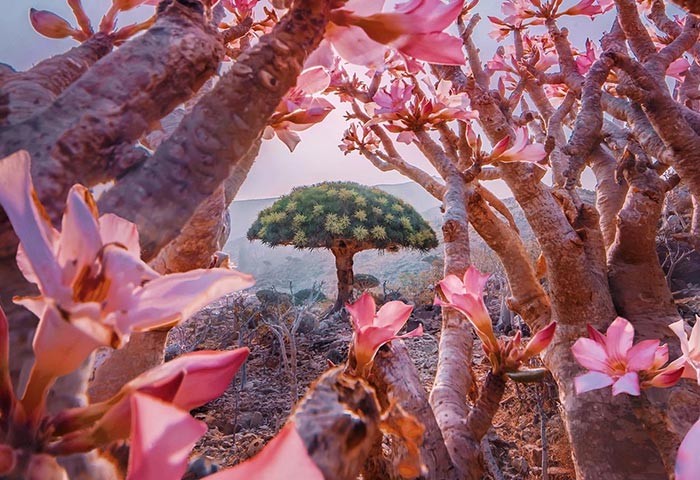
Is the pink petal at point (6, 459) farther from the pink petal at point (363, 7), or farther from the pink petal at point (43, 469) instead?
the pink petal at point (363, 7)

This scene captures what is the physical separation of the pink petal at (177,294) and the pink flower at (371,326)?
352mm

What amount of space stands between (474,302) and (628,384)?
0.92 feet

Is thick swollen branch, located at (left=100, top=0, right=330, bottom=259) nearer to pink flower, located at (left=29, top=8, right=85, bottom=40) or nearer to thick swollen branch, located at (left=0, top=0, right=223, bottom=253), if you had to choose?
thick swollen branch, located at (left=0, top=0, right=223, bottom=253)

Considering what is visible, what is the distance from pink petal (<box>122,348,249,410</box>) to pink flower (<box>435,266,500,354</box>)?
0.47 metres

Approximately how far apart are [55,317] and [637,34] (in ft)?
6.21

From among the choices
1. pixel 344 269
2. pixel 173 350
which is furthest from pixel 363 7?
pixel 344 269

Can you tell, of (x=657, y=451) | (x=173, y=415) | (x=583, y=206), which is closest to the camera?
(x=173, y=415)

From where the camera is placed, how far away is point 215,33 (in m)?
0.39

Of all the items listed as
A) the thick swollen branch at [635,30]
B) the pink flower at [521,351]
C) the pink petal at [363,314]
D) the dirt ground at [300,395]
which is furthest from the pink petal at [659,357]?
the thick swollen branch at [635,30]

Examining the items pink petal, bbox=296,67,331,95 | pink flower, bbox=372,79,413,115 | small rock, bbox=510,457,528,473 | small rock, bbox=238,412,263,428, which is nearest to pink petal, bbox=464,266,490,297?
pink petal, bbox=296,67,331,95

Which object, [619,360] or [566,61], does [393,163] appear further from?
[619,360]

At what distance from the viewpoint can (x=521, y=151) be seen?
1.07 metres

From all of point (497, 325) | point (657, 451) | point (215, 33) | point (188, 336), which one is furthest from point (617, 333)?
point (188, 336)

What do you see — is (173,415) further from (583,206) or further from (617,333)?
(583,206)
